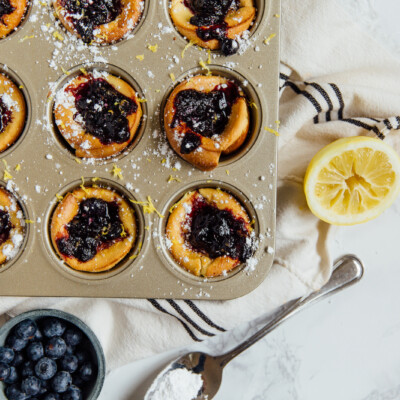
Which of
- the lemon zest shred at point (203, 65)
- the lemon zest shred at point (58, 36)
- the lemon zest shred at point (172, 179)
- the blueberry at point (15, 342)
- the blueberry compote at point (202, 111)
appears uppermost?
the lemon zest shred at point (58, 36)

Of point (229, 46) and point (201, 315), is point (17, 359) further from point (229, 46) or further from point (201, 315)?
point (229, 46)

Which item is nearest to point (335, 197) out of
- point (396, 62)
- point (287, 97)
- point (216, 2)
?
point (287, 97)

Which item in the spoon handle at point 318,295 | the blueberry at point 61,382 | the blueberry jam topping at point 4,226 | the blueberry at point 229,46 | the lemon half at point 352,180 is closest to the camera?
the blueberry at point 229,46

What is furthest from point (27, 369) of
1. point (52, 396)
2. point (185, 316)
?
point (185, 316)

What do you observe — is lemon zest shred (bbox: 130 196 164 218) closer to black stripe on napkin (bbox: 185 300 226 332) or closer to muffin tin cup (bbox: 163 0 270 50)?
black stripe on napkin (bbox: 185 300 226 332)

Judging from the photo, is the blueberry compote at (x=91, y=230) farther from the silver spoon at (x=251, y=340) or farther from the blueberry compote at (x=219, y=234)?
the silver spoon at (x=251, y=340)

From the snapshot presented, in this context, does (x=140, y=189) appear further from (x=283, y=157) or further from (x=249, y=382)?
(x=249, y=382)

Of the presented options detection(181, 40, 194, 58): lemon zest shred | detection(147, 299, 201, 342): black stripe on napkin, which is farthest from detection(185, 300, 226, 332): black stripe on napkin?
detection(181, 40, 194, 58): lemon zest shred

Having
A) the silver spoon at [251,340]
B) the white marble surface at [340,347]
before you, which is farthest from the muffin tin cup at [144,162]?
the white marble surface at [340,347]
